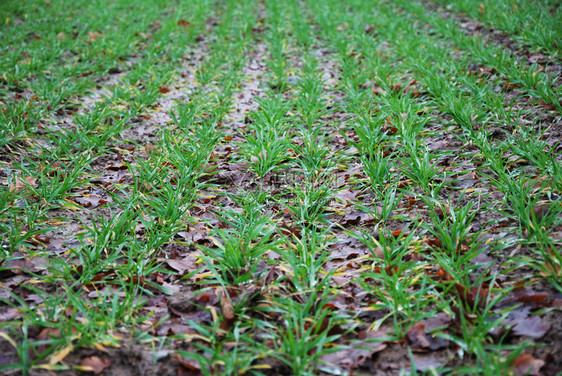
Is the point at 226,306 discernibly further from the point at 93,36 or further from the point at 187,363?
the point at 93,36

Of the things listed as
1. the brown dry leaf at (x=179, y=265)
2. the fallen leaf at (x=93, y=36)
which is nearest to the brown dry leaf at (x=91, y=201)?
the brown dry leaf at (x=179, y=265)

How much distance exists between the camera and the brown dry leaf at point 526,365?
1188 mm

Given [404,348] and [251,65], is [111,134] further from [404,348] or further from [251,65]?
[404,348]

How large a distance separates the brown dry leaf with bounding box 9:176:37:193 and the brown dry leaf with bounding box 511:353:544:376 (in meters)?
2.60

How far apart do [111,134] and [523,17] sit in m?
5.29

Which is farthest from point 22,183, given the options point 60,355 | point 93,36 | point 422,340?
point 93,36

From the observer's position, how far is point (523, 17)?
15.9 ft

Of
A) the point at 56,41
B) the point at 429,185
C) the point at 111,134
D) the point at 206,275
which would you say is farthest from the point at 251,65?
the point at 206,275

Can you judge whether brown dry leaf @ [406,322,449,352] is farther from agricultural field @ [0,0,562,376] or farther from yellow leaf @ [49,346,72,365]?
yellow leaf @ [49,346,72,365]

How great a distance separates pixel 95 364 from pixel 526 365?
148 cm

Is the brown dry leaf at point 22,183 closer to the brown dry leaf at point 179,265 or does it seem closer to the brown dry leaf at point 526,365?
the brown dry leaf at point 179,265

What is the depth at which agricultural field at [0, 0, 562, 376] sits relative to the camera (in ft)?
4.47

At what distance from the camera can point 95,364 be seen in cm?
Result: 131

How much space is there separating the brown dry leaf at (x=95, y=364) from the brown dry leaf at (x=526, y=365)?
1.40 meters
